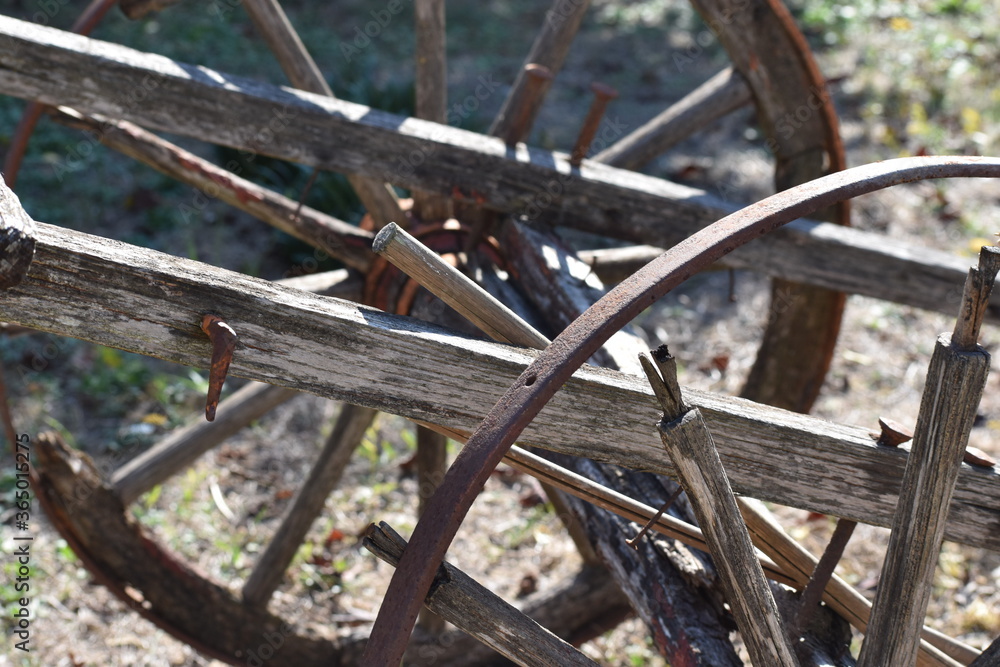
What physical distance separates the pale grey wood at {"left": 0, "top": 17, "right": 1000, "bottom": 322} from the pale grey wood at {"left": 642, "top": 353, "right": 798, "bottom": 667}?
1.11 meters

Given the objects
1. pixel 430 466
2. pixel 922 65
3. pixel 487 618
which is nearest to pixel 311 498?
pixel 430 466

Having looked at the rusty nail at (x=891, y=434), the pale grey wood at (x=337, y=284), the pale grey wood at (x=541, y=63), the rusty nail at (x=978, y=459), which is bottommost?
the rusty nail at (x=891, y=434)

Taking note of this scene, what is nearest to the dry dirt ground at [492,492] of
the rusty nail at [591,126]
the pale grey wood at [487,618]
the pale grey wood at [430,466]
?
the pale grey wood at [430,466]

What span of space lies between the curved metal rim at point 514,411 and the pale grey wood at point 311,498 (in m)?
1.40

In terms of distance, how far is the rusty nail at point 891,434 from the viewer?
1269 millimetres

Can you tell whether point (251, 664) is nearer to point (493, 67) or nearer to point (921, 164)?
point (921, 164)

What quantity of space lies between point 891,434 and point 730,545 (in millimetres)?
411

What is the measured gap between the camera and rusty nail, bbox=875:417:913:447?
1269 mm

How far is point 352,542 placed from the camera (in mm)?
2865

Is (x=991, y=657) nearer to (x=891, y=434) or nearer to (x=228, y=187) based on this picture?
(x=891, y=434)

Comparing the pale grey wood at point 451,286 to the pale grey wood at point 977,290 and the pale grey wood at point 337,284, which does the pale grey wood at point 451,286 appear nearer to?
the pale grey wood at point 977,290

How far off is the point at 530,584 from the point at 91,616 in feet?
4.42

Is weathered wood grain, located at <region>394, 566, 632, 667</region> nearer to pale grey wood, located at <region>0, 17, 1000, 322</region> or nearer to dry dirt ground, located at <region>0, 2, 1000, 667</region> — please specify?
dry dirt ground, located at <region>0, 2, 1000, 667</region>

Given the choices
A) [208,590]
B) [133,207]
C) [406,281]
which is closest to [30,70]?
[406,281]
